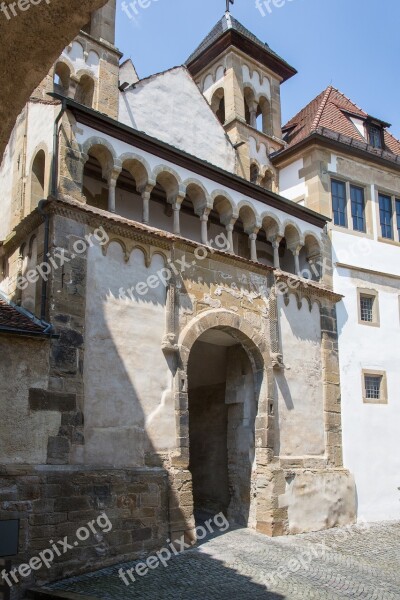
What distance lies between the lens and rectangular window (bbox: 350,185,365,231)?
17859 millimetres

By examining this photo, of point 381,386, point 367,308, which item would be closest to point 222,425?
point 381,386

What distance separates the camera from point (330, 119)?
1942 centimetres

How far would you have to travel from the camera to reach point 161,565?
10.2 metres

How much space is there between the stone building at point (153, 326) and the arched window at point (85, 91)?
0.15 feet

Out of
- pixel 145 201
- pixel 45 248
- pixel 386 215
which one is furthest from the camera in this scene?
pixel 386 215

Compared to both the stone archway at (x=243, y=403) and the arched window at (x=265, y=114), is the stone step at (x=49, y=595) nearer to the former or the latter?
the stone archway at (x=243, y=403)

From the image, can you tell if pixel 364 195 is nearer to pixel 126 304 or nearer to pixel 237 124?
pixel 237 124

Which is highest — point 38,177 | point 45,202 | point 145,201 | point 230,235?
point 38,177

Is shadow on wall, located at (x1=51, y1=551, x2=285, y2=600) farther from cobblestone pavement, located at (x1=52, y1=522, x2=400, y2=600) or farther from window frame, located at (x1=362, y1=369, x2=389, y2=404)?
window frame, located at (x1=362, y1=369, x2=389, y2=404)

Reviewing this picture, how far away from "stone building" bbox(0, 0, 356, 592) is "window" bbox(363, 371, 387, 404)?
1211 millimetres

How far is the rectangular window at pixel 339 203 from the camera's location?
17516 mm

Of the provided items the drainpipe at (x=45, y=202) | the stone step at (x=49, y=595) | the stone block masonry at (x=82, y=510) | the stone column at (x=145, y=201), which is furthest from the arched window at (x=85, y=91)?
the stone step at (x=49, y=595)

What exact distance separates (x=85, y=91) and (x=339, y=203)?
7.72 meters

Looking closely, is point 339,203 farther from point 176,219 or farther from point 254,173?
point 176,219
